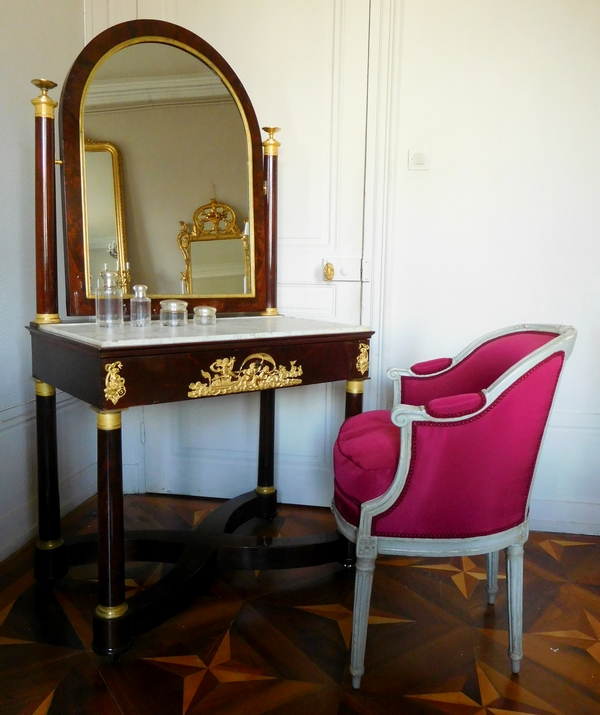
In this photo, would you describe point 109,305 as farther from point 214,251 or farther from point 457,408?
point 457,408

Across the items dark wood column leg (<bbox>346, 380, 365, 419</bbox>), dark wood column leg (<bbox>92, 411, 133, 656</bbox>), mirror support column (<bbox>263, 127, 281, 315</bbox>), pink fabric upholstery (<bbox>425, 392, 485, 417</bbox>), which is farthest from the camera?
mirror support column (<bbox>263, 127, 281, 315</bbox>)

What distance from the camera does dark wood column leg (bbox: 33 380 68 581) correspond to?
1.68 m

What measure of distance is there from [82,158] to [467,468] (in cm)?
137

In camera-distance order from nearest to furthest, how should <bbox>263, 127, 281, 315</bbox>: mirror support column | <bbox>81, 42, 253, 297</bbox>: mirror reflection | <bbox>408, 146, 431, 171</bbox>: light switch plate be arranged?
1. <bbox>81, 42, 253, 297</bbox>: mirror reflection
2. <bbox>263, 127, 281, 315</bbox>: mirror support column
3. <bbox>408, 146, 431, 171</bbox>: light switch plate

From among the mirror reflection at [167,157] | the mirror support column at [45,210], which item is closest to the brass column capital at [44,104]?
the mirror support column at [45,210]

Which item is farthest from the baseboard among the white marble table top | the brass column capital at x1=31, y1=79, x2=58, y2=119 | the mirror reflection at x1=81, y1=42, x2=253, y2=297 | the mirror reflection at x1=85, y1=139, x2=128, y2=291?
the brass column capital at x1=31, y1=79, x2=58, y2=119

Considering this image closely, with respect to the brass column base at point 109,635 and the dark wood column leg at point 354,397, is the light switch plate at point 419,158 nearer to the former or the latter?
the dark wood column leg at point 354,397

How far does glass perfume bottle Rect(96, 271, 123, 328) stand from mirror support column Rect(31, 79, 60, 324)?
13cm

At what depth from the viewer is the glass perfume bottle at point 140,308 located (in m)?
1.68

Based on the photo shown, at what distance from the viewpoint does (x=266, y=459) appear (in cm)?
228

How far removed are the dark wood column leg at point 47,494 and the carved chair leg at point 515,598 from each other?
131 cm

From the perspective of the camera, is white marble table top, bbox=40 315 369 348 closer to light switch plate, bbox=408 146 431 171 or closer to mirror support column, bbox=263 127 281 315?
mirror support column, bbox=263 127 281 315

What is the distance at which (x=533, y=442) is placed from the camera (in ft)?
4.48

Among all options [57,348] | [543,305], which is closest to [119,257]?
[57,348]
